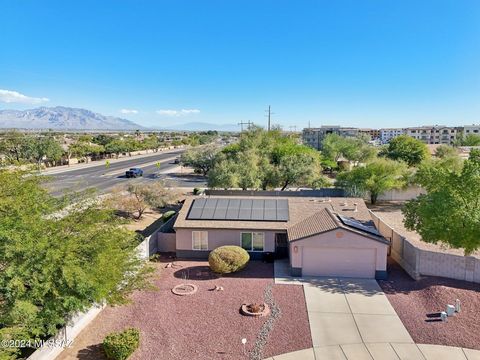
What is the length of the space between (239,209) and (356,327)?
11.1 meters

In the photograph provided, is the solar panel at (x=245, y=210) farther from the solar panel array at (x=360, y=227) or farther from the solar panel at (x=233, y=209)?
the solar panel array at (x=360, y=227)

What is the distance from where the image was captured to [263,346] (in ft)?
43.9

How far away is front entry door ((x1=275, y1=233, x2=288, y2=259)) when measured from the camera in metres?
22.1

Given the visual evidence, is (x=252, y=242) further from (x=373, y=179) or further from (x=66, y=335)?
(x=373, y=179)

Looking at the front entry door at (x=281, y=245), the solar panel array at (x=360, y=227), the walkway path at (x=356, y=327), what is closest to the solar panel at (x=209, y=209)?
the front entry door at (x=281, y=245)

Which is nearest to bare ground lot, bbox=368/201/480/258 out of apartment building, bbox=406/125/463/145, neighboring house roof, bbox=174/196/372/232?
neighboring house roof, bbox=174/196/372/232

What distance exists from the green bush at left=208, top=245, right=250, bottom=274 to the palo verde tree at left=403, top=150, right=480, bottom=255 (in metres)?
9.95

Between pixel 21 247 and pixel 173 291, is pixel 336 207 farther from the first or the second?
pixel 21 247

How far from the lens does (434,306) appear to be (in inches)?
631

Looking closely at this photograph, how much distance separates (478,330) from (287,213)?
1171cm

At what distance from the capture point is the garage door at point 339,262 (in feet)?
64.0

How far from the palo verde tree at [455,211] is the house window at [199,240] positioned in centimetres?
1238

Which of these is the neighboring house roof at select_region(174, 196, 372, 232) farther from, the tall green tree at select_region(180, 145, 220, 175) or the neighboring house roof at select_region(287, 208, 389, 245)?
the tall green tree at select_region(180, 145, 220, 175)

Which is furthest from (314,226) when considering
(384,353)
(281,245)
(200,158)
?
(200,158)
